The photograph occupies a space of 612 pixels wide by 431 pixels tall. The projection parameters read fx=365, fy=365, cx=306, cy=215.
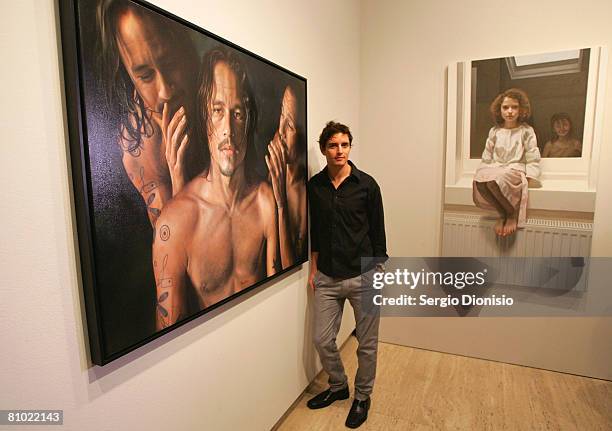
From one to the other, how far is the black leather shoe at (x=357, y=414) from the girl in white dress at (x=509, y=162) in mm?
1472

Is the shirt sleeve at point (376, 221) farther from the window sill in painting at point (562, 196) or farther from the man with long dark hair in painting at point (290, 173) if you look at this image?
the window sill in painting at point (562, 196)

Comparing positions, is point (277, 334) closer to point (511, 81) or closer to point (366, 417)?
point (366, 417)

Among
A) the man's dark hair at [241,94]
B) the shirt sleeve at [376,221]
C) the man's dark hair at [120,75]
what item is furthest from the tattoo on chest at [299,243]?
the man's dark hair at [120,75]

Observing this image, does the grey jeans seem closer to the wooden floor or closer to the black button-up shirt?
the black button-up shirt

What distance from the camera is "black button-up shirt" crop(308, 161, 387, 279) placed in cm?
206

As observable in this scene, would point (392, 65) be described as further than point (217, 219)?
Yes

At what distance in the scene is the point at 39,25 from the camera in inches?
34.5

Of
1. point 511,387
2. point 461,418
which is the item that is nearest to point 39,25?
point 461,418

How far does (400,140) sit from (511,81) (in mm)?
818

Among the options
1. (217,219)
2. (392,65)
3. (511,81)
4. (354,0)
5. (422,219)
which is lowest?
(422,219)

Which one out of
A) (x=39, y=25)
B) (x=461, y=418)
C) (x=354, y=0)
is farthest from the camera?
(x=354, y=0)

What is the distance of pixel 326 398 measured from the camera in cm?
224

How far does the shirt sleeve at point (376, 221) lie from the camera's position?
2.10 meters

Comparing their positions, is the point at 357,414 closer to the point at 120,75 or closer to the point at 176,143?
the point at 176,143
